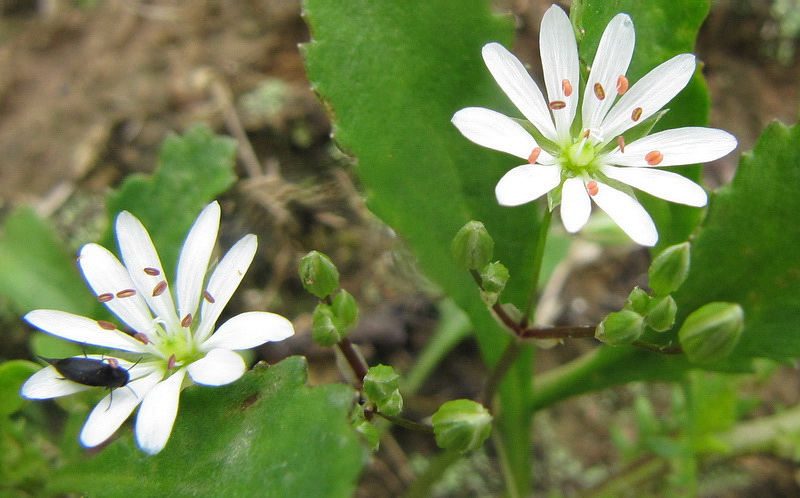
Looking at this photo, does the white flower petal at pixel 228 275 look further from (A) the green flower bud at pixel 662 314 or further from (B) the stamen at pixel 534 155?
(A) the green flower bud at pixel 662 314

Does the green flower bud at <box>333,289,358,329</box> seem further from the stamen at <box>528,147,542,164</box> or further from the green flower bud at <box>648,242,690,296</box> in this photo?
the green flower bud at <box>648,242,690,296</box>

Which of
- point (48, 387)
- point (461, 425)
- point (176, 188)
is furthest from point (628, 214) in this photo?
point (176, 188)

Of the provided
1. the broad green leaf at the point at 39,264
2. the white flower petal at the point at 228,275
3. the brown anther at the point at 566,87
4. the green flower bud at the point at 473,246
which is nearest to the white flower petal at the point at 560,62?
the brown anther at the point at 566,87

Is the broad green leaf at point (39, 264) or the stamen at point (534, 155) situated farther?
the broad green leaf at point (39, 264)

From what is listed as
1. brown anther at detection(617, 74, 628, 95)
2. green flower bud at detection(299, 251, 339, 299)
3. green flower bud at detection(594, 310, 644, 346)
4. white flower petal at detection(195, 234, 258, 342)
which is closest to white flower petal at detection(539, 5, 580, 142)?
brown anther at detection(617, 74, 628, 95)

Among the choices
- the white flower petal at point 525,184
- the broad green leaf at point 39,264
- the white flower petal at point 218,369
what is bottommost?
the broad green leaf at point 39,264
